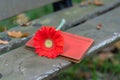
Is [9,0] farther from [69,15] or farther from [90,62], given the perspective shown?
[90,62]

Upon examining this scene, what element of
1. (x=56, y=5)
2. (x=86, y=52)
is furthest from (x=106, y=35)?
(x=56, y=5)

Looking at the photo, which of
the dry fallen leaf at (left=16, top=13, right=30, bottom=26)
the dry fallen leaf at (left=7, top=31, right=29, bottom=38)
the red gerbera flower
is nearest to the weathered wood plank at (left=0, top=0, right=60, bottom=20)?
the dry fallen leaf at (left=16, top=13, right=30, bottom=26)

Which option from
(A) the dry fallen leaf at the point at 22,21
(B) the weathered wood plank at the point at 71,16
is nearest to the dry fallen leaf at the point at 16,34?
(B) the weathered wood plank at the point at 71,16

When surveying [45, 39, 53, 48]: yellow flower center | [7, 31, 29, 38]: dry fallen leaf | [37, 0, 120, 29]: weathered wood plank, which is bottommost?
[37, 0, 120, 29]: weathered wood plank

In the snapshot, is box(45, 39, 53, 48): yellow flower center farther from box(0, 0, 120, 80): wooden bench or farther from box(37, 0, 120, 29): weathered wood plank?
box(37, 0, 120, 29): weathered wood plank

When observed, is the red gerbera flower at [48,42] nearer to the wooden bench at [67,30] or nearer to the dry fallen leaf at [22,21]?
the wooden bench at [67,30]
